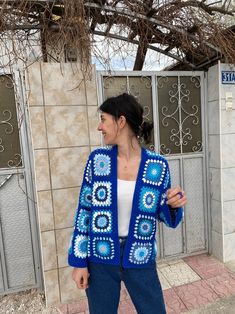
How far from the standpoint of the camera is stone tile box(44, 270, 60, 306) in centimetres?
228

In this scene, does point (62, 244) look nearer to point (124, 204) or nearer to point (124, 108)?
point (124, 204)

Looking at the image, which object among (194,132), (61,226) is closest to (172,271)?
(61,226)

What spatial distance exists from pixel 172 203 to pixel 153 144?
4.59 ft

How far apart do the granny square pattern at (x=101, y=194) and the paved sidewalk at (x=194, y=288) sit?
1365 mm

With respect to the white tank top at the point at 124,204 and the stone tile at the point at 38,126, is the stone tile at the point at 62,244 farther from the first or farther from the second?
the white tank top at the point at 124,204

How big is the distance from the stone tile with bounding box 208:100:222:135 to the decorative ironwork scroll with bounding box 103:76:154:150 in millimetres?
650

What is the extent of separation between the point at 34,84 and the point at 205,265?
8.13ft

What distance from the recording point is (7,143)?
7.53ft

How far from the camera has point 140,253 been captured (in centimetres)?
143

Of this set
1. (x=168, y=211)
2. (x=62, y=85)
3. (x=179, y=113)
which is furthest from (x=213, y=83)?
(x=168, y=211)

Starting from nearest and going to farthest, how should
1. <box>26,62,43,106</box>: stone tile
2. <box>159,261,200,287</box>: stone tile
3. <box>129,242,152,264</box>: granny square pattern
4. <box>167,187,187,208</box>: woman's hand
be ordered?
<box>167,187,187,208</box>: woman's hand, <box>129,242,152,264</box>: granny square pattern, <box>26,62,43,106</box>: stone tile, <box>159,261,200,287</box>: stone tile

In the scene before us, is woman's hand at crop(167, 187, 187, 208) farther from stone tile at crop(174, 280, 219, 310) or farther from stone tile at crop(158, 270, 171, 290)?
stone tile at crop(158, 270, 171, 290)

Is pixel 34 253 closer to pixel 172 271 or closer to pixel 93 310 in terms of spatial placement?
pixel 93 310

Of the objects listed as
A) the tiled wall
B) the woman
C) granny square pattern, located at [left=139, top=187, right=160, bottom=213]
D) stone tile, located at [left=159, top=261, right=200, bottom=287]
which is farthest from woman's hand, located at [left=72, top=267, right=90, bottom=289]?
the tiled wall
